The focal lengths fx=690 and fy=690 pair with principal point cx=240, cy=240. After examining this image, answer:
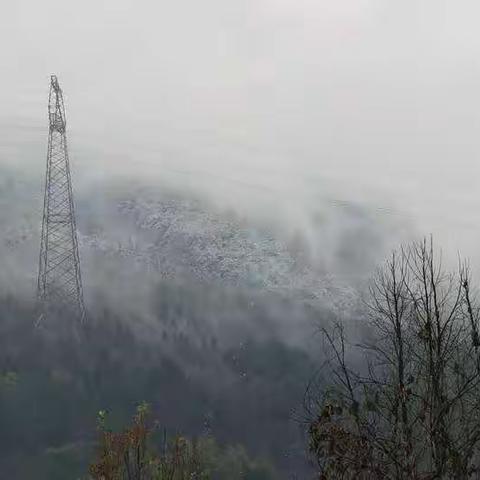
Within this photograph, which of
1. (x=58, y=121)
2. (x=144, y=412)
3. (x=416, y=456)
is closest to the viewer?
(x=416, y=456)

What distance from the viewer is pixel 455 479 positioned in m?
13.6

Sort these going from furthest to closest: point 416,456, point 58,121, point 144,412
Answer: point 58,121 → point 144,412 → point 416,456

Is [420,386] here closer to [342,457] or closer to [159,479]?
[342,457]

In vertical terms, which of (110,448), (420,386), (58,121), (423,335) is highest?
(58,121)

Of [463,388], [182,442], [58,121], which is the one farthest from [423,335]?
[58,121]

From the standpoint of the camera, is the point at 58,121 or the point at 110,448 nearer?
the point at 110,448

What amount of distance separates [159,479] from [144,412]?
13.5 ft

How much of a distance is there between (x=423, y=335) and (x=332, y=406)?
10.6 feet

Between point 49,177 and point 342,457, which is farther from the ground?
point 49,177

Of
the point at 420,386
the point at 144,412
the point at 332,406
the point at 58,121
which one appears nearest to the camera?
the point at 332,406

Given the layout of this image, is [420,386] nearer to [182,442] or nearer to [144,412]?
[144,412]

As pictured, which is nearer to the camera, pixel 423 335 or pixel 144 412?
pixel 423 335

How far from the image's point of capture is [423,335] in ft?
50.6

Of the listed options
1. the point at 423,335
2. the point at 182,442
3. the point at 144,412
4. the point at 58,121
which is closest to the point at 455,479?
the point at 423,335
